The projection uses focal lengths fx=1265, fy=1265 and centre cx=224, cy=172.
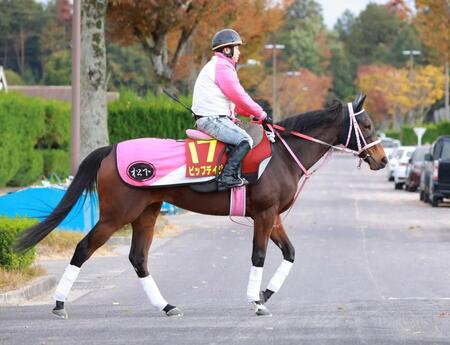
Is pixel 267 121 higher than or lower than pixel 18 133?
higher

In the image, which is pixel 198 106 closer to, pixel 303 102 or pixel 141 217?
pixel 141 217

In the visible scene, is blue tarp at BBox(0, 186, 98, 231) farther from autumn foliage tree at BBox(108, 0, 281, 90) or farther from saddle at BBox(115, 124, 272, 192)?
autumn foliage tree at BBox(108, 0, 281, 90)

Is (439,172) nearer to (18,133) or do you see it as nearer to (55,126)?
(18,133)

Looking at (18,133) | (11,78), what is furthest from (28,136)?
(11,78)

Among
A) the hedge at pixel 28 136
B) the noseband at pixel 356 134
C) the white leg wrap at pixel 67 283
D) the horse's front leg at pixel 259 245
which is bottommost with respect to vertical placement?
the hedge at pixel 28 136

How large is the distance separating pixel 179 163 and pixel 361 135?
2.03 m

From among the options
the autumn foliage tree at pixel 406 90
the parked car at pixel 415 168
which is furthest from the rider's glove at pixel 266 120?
the autumn foliage tree at pixel 406 90

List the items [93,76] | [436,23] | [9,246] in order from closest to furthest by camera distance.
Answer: [9,246] → [93,76] → [436,23]

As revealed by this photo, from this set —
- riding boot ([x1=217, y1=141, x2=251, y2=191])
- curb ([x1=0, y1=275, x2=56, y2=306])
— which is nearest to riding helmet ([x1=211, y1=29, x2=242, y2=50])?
riding boot ([x1=217, y1=141, x2=251, y2=191])

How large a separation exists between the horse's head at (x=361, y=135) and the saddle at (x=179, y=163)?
108 centimetres

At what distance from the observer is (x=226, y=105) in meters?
12.7

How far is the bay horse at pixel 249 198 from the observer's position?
1234 cm

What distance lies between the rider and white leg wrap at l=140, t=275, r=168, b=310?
1.21 meters

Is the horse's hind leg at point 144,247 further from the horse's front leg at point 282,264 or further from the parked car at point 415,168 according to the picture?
the parked car at point 415,168
